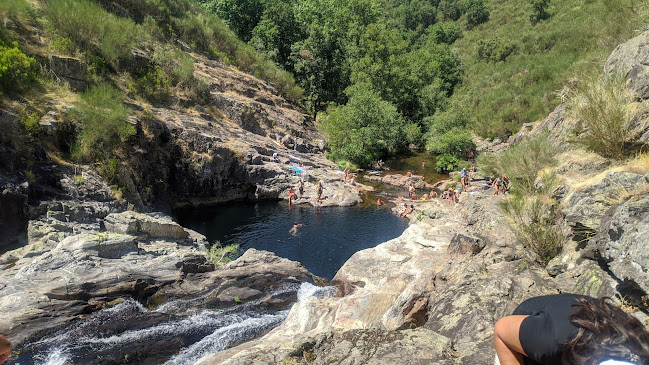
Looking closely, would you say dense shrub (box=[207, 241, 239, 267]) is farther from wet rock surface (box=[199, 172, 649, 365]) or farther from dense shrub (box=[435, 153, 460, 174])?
dense shrub (box=[435, 153, 460, 174])

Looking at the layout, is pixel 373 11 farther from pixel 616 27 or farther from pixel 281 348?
pixel 281 348

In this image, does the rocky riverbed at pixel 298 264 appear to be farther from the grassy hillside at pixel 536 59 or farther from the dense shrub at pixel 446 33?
the dense shrub at pixel 446 33

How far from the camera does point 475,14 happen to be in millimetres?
82250

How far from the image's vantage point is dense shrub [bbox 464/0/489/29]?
3211 inches

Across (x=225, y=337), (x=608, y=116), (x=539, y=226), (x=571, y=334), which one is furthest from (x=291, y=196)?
(x=571, y=334)

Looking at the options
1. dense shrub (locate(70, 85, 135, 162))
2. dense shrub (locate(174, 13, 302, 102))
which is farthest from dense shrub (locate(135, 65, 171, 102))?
dense shrub (locate(174, 13, 302, 102))

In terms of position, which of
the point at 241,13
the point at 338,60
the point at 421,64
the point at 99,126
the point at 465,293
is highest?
the point at 241,13

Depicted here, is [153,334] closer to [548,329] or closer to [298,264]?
[298,264]

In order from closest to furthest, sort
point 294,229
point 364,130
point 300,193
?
point 294,229
point 300,193
point 364,130

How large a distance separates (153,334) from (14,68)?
615 inches

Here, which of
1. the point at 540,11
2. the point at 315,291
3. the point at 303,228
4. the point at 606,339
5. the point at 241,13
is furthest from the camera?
the point at 540,11

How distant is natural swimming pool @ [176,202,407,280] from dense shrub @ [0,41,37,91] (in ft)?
35.0

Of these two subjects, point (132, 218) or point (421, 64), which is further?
point (421, 64)

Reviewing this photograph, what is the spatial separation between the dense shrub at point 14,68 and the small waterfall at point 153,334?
1317 centimetres
